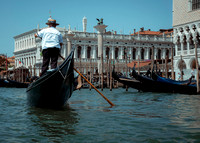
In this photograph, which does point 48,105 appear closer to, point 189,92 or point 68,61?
point 68,61

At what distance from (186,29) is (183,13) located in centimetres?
100

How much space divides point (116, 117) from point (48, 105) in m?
1.49

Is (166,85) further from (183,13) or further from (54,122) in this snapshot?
(183,13)

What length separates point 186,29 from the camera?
20.2 m

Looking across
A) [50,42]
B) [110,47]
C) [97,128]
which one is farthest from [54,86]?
[110,47]

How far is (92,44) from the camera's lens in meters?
36.4

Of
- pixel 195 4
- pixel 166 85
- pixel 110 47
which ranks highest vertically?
pixel 195 4

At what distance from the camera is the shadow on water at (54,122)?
11.9 ft

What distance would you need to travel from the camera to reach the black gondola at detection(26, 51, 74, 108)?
528cm

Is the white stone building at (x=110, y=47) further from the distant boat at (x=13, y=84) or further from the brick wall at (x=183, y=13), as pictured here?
the brick wall at (x=183, y=13)

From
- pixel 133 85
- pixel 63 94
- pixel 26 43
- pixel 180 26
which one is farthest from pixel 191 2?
pixel 26 43

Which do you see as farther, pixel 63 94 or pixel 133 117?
pixel 63 94

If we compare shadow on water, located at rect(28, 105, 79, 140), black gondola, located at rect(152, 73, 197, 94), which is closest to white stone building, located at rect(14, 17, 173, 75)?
black gondola, located at rect(152, 73, 197, 94)

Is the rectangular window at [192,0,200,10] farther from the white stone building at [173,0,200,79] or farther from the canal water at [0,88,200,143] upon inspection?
the canal water at [0,88,200,143]
